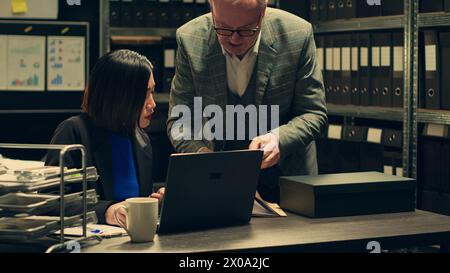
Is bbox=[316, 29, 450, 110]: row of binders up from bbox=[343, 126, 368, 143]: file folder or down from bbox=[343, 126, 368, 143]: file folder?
up

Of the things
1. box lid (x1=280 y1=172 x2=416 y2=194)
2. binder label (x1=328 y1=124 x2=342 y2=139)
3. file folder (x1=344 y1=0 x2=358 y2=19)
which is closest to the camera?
box lid (x1=280 y1=172 x2=416 y2=194)

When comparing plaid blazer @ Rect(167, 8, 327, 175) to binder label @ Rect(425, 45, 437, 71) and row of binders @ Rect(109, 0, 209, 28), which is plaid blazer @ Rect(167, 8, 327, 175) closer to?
binder label @ Rect(425, 45, 437, 71)

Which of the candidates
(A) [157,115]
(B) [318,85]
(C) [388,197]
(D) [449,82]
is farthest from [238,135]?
(A) [157,115]

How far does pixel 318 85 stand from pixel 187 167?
0.84 metres

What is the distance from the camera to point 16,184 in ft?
5.24

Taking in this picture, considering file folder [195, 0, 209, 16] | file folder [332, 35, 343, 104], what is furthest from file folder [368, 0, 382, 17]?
file folder [195, 0, 209, 16]

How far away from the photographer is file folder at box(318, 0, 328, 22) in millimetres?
4086

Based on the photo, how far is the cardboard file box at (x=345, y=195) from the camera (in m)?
2.06

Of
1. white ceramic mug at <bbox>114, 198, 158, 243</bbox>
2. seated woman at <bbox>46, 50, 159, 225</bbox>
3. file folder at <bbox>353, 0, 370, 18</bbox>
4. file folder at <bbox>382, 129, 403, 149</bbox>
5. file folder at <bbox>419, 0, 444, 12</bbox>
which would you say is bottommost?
white ceramic mug at <bbox>114, 198, 158, 243</bbox>

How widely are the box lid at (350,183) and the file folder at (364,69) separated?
5.04ft

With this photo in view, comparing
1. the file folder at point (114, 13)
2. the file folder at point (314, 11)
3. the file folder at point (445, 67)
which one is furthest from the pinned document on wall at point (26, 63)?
the file folder at point (445, 67)

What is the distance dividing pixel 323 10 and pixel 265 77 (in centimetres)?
172

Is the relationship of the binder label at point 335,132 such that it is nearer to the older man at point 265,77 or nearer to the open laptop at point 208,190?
the older man at point 265,77

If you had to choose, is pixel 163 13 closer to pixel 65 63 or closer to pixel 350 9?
pixel 65 63
